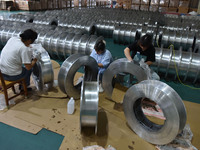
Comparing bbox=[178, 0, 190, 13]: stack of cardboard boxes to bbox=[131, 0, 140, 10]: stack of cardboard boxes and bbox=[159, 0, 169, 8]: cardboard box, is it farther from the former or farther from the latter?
bbox=[131, 0, 140, 10]: stack of cardboard boxes

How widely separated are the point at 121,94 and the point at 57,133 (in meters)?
1.46

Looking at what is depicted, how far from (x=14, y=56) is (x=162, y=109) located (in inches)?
84.6

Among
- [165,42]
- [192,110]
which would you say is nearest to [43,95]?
[192,110]

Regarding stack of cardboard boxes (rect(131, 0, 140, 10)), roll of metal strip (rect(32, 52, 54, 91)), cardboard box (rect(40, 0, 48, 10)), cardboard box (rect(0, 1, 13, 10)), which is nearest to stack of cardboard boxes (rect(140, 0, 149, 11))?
stack of cardboard boxes (rect(131, 0, 140, 10))

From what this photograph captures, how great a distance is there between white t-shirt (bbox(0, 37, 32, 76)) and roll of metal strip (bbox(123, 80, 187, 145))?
1.58 meters

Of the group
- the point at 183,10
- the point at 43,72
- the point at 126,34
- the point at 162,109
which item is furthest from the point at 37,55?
the point at 183,10

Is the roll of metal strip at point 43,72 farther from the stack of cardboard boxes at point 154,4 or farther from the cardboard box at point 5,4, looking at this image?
the cardboard box at point 5,4

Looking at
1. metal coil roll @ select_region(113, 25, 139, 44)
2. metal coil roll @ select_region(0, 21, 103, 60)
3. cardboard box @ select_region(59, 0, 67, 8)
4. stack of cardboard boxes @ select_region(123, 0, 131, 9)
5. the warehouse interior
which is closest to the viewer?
the warehouse interior

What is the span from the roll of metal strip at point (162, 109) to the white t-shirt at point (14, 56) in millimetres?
1575

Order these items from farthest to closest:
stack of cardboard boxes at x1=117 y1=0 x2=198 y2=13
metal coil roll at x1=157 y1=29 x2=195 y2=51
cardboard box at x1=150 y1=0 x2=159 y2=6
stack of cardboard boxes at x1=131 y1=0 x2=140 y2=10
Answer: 1. stack of cardboard boxes at x1=131 y1=0 x2=140 y2=10
2. cardboard box at x1=150 y1=0 x2=159 y2=6
3. stack of cardboard boxes at x1=117 y1=0 x2=198 y2=13
4. metal coil roll at x1=157 y1=29 x2=195 y2=51

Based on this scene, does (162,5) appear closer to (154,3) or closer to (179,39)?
(154,3)

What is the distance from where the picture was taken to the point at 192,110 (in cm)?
272

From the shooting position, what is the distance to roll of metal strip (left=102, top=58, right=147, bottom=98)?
8.59 feet

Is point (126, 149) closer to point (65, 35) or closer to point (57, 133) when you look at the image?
point (57, 133)
